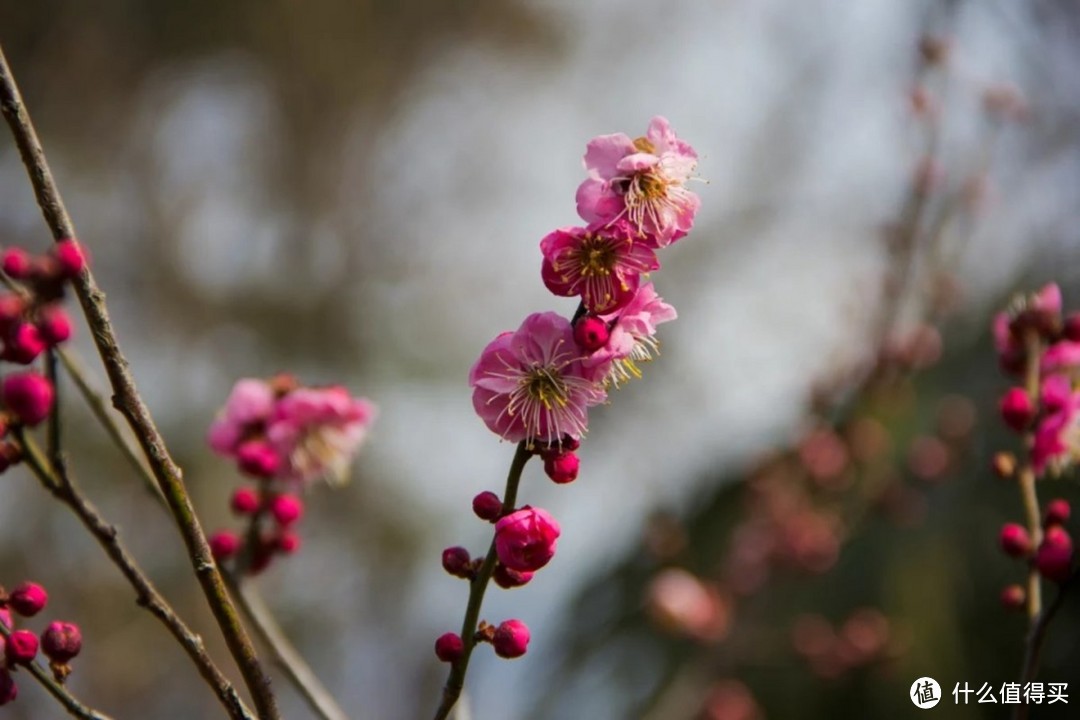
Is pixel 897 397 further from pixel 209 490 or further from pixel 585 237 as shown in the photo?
pixel 209 490

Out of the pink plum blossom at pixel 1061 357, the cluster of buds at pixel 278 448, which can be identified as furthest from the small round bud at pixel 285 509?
the pink plum blossom at pixel 1061 357

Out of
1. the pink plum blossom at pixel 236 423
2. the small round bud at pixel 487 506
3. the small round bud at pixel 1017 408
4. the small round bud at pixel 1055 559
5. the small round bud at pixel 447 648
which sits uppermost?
the pink plum blossom at pixel 236 423

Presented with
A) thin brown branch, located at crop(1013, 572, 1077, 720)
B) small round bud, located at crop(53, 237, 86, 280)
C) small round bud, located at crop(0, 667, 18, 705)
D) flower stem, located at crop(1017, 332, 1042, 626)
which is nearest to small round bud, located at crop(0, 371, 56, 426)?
small round bud, located at crop(53, 237, 86, 280)

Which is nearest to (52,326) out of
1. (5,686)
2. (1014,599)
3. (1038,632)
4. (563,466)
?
(5,686)

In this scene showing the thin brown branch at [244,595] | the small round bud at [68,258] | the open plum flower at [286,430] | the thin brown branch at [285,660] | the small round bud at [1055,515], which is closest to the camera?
the small round bud at [68,258]

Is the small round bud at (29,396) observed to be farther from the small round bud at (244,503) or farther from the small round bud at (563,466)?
the small round bud at (244,503)

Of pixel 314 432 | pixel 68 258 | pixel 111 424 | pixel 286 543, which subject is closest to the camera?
pixel 68 258

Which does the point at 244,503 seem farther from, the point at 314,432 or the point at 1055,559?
the point at 1055,559
